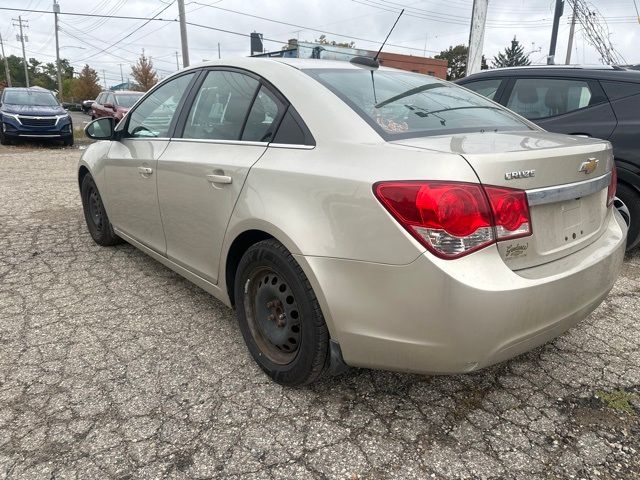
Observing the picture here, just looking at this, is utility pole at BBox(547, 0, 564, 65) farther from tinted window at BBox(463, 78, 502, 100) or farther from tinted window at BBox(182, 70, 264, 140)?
tinted window at BBox(182, 70, 264, 140)

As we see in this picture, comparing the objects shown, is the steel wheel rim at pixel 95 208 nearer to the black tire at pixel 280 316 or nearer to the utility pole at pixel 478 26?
the black tire at pixel 280 316

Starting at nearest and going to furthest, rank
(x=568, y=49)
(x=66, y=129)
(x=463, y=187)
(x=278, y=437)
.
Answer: (x=463, y=187) < (x=278, y=437) < (x=66, y=129) < (x=568, y=49)

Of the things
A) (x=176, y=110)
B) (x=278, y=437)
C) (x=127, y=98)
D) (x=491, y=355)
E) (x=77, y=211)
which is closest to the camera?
(x=491, y=355)

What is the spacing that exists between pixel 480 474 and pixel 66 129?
14.4 m

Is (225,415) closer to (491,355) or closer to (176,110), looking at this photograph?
(491,355)

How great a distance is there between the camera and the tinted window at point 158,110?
10.3 ft

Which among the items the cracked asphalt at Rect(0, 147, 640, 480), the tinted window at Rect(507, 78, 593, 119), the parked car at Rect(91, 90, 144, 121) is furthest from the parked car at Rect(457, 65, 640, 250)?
the parked car at Rect(91, 90, 144, 121)

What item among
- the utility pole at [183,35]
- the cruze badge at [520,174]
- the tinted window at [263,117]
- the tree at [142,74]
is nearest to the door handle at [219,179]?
the tinted window at [263,117]

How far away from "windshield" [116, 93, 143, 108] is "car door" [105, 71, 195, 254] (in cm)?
1361

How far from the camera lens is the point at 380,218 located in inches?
68.5

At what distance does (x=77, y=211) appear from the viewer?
5922mm

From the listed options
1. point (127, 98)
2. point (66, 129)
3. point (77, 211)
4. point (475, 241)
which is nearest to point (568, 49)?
point (127, 98)

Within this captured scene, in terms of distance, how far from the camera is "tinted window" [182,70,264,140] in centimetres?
258

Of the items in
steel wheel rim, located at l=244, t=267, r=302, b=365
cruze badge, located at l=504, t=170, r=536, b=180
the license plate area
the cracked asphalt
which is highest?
cruze badge, located at l=504, t=170, r=536, b=180
